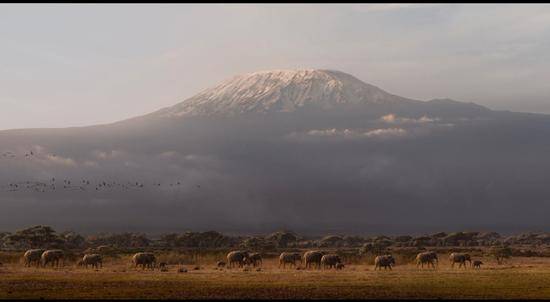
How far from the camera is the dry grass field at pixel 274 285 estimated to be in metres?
40.2

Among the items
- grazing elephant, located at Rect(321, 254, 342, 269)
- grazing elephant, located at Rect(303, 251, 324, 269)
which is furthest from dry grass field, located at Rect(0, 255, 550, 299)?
grazing elephant, located at Rect(303, 251, 324, 269)

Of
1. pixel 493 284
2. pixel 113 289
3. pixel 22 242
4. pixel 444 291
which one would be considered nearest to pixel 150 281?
pixel 113 289

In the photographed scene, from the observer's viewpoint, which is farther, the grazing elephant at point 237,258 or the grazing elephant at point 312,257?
the grazing elephant at point 237,258

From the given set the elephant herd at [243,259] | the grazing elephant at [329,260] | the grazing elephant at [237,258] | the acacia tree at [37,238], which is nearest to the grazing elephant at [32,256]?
the elephant herd at [243,259]

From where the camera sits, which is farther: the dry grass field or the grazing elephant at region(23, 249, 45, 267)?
the grazing elephant at region(23, 249, 45, 267)

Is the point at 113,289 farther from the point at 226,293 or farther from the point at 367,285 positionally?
the point at 367,285

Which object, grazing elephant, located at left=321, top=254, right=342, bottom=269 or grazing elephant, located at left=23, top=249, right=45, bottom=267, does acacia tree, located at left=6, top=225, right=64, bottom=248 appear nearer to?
grazing elephant, located at left=23, top=249, right=45, bottom=267

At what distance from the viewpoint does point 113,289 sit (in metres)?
42.2

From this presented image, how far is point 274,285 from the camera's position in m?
45.8

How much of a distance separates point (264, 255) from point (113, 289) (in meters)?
48.6

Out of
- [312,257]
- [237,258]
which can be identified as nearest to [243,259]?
[237,258]

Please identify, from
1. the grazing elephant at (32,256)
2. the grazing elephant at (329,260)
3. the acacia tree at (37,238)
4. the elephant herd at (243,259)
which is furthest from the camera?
the acacia tree at (37,238)

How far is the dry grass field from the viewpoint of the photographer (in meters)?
40.2

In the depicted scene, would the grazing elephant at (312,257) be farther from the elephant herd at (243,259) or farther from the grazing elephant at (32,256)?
the grazing elephant at (32,256)
